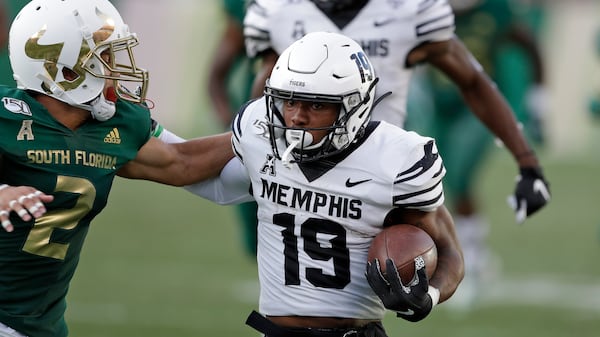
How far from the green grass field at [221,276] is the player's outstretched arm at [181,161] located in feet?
9.63

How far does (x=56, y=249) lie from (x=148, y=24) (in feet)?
45.8

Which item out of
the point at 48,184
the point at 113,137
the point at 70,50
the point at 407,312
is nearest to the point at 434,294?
the point at 407,312

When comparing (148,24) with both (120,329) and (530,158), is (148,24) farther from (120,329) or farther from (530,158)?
(530,158)

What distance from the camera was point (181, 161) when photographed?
439 centimetres

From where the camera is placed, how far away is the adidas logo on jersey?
13.6 feet

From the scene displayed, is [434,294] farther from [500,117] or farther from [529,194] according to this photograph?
[500,117]

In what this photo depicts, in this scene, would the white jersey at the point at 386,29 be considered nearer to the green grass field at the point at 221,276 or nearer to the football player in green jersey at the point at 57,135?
the football player in green jersey at the point at 57,135

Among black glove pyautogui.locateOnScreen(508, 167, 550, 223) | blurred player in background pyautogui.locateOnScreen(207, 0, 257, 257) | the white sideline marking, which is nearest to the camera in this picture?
black glove pyautogui.locateOnScreen(508, 167, 550, 223)

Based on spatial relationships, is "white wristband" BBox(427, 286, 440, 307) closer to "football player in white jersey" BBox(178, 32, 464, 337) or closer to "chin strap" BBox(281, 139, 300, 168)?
"football player in white jersey" BBox(178, 32, 464, 337)

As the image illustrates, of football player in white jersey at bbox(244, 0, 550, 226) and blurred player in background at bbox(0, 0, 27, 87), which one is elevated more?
football player in white jersey at bbox(244, 0, 550, 226)

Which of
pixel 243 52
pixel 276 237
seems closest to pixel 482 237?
pixel 243 52

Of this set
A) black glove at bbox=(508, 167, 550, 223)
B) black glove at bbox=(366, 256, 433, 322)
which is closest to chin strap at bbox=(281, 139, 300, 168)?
black glove at bbox=(366, 256, 433, 322)

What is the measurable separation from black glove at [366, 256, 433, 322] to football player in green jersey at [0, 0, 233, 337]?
3.05 feet

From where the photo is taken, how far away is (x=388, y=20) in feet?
17.3
